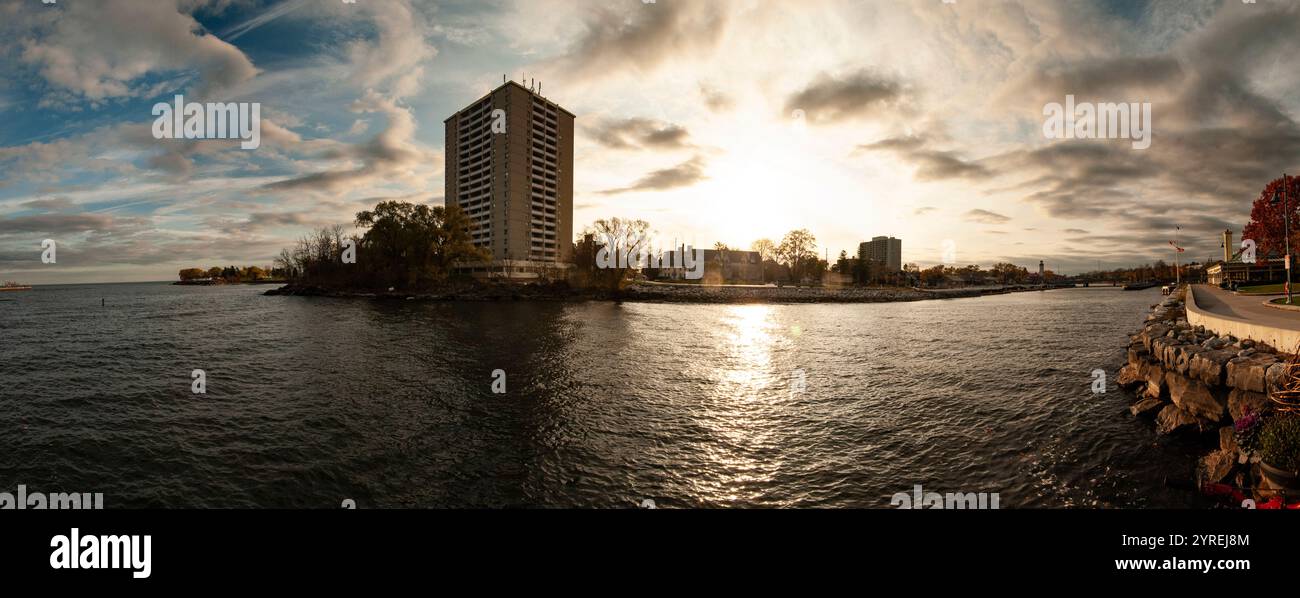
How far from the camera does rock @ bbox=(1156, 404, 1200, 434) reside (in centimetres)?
1529

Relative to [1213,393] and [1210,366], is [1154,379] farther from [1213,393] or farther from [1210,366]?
[1213,393]

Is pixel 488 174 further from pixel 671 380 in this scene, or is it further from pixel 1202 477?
pixel 1202 477

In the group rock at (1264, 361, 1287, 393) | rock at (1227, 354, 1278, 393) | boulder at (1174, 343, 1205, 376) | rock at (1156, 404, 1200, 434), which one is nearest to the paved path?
boulder at (1174, 343, 1205, 376)

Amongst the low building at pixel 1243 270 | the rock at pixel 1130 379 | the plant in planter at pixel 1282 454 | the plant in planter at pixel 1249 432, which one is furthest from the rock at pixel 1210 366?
the low building at pixel 1243 270

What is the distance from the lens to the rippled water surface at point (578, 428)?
11.8 m

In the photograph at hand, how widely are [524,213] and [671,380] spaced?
140773mm

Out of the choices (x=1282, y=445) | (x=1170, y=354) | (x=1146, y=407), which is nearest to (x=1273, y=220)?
(x=1170, y=354)

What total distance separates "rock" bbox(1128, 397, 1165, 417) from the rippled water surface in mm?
543

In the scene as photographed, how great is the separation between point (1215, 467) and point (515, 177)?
157322 millimetres

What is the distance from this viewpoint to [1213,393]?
15.7 m

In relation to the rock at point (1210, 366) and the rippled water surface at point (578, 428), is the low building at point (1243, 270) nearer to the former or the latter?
the rippled water surface at point (578, 428)
